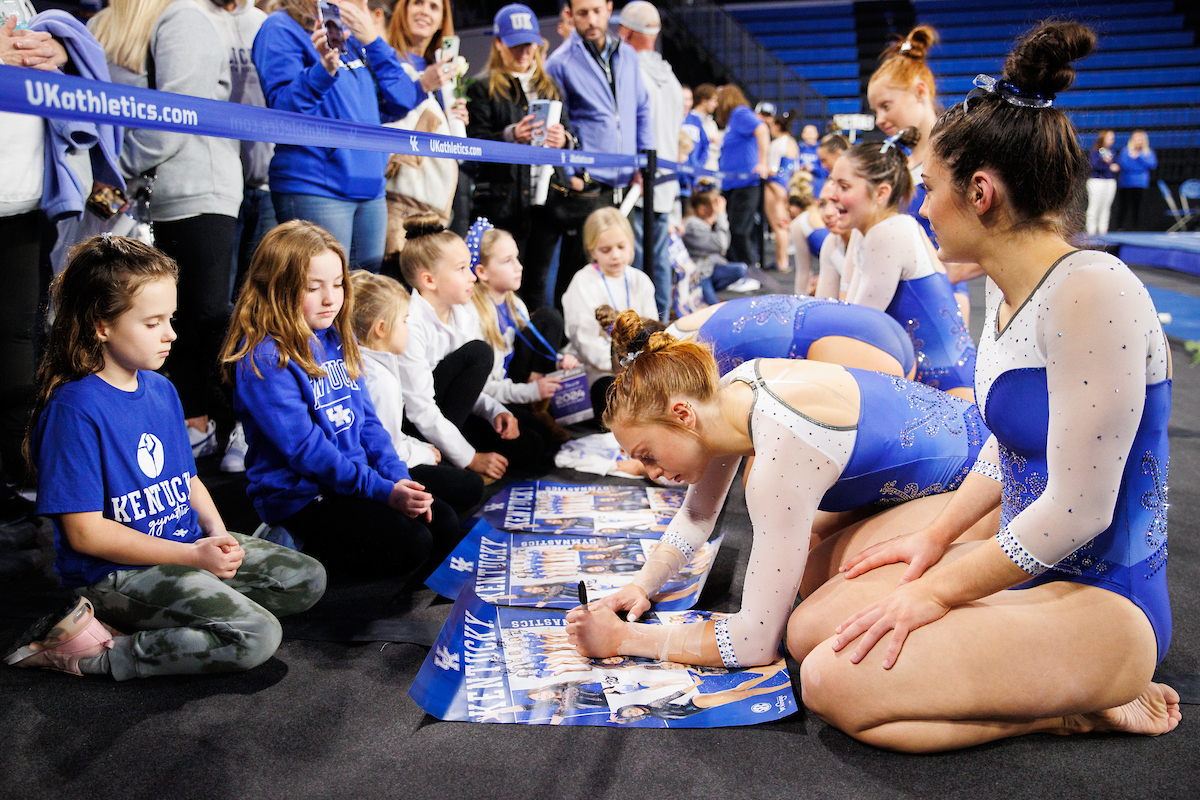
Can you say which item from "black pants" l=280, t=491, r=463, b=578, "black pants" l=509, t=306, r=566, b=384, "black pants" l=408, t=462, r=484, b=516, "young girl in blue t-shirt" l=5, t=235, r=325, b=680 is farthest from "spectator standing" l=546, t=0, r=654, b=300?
"young girl in blue t-shirt" l=5, t=235, r=325, b=680

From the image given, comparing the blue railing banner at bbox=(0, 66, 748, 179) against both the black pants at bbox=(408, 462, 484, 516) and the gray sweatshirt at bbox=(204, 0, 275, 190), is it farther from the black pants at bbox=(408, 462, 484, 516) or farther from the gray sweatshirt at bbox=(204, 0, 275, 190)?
the black pants at bbox=(408, 462, 484, 516)

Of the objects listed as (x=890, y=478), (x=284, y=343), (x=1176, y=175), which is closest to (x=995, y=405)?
(x=890, y=478)

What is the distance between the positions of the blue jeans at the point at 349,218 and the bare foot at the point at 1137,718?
2.15m

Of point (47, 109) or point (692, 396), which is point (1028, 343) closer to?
point (692, 396)

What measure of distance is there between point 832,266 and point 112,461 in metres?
2.63

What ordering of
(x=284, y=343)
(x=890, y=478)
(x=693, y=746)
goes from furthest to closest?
(x=284, y=343) < (x=890, y=478) < (x=693, y=746)

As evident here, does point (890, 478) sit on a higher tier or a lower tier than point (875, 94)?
lower

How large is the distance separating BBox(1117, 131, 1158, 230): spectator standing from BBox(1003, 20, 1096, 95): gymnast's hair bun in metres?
12.0

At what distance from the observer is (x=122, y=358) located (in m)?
1.55

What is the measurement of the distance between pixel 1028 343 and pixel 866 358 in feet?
3.29

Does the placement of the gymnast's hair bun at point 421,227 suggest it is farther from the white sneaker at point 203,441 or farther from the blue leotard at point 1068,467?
the blue leotard at point 1068,467

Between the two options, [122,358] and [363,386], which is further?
[363,386]

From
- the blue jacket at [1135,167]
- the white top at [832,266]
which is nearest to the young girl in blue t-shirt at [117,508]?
the white top at [832,266]

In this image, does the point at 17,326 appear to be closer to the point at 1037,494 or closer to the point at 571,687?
the point at 571,687
